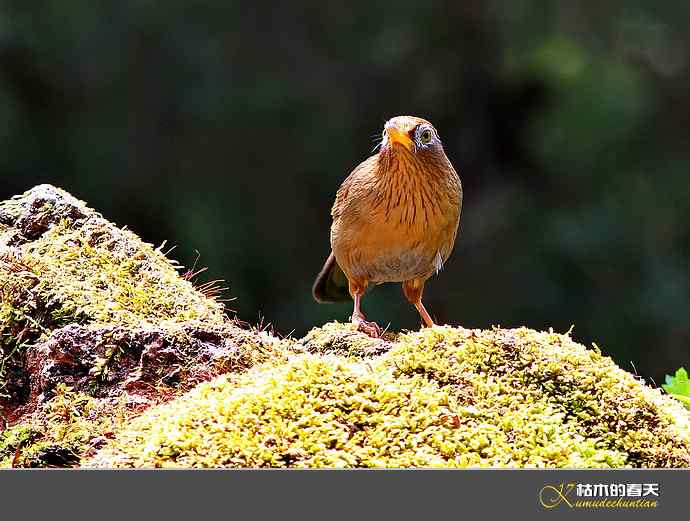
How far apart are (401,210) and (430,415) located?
52.1 inches

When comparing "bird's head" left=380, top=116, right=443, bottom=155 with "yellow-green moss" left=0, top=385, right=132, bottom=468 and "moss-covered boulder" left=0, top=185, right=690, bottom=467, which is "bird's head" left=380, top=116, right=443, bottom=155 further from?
"yellow-green moss" left=0, top=385, right=132, bottom=468

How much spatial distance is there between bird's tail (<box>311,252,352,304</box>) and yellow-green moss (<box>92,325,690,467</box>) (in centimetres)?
149

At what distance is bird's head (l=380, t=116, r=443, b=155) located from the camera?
301 cm

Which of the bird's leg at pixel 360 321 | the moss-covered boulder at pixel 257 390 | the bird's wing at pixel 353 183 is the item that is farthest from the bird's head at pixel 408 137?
the moss-covered boulder at pixel 257 390

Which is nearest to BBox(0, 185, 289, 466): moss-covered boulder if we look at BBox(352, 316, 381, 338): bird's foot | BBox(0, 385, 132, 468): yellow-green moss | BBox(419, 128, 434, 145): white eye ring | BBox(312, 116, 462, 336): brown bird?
BBox(0, 385, 132, 468): yellow-green moss

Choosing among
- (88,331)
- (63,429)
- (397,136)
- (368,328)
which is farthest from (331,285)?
(63,429)

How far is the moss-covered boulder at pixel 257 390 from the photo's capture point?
6.01 ft

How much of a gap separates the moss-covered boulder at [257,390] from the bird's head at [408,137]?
2.29 ft

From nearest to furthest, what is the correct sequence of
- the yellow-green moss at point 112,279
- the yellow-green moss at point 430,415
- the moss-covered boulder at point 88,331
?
the yellow-green moss at point 430,415 < the moss-covered boulder at point 88,331 < the yellow-green moss at point 112,279

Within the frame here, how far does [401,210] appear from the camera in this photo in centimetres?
318

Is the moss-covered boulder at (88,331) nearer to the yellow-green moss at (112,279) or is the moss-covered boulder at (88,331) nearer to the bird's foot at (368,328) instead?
the yellow-green moss at (112,279)

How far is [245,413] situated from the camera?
6.09 ft
